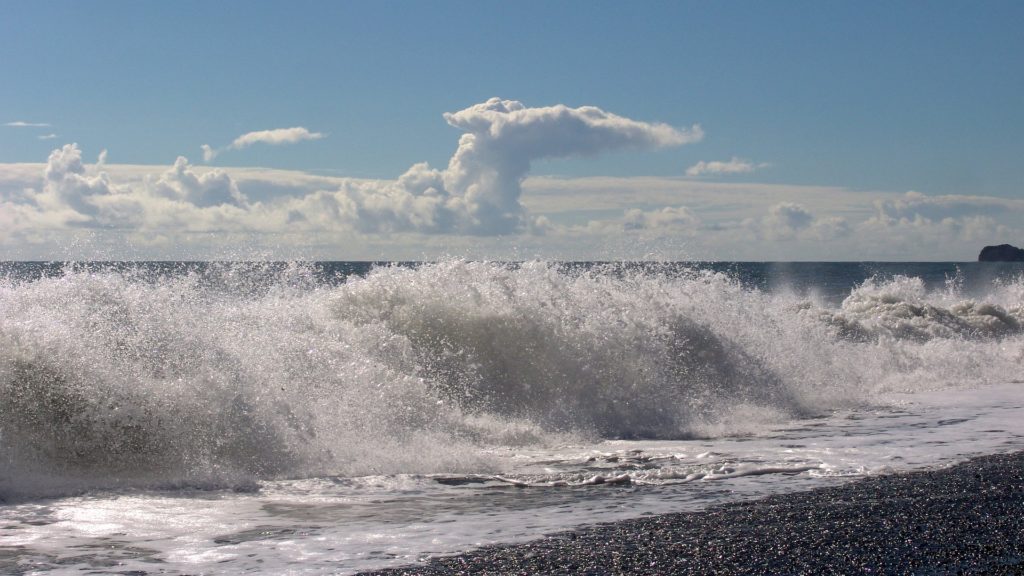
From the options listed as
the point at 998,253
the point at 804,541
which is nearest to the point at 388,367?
the point at 804,541

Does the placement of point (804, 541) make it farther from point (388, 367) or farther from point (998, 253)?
point (998, 253)

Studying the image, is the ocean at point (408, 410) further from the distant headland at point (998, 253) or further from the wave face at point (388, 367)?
the distant headland at point (998, 253)

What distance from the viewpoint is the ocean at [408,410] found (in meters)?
7.38

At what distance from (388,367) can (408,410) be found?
1690mm

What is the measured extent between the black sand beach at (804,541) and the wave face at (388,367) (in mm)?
3232

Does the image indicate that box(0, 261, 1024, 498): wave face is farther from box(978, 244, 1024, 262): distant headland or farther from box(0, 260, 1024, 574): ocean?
box(978, 244, 1024, 262): distant headland

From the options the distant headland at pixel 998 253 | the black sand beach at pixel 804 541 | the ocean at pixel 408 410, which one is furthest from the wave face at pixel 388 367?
the distant headland at pixel 998 253

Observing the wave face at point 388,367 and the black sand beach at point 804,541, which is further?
the wave face at point 388,367

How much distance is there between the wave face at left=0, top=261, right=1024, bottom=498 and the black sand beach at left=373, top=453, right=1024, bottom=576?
10.6 ft

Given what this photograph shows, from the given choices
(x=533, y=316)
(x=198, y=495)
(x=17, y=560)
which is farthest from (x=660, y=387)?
(x=17, y=560)

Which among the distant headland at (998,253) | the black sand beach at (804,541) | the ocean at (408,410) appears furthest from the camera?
the distant headland at (998,253)

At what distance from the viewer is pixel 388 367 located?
511 inches

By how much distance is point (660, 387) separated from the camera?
548 inches

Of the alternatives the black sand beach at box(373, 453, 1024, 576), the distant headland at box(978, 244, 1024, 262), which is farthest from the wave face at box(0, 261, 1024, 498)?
the distant headland at box(978, 244, 1024, 262)
